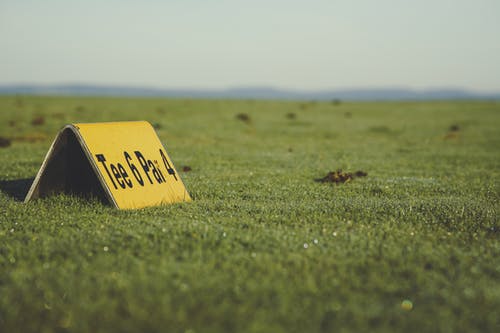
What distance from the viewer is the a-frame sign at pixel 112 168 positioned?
7.94 meters

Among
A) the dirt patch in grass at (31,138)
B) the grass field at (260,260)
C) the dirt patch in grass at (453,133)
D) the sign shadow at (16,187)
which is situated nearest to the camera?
the grass field at (260,260)

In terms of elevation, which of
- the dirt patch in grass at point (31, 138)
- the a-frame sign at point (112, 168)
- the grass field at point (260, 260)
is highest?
the a-frame sign at point (112, 168)

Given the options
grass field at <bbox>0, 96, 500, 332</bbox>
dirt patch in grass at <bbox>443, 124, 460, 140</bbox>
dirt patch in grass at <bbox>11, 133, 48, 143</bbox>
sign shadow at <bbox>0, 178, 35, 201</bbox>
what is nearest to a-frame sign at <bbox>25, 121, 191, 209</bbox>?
grass field at <bbox>0, 96, 500, 332</bbox>

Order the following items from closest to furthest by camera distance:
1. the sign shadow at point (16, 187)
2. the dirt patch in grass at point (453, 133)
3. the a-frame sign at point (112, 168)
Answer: the a-frame sign at point (112, 168), the sign shadow at point (16, 187), the dirt patch in grass at point (453, 133)

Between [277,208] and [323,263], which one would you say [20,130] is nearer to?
[277,208]

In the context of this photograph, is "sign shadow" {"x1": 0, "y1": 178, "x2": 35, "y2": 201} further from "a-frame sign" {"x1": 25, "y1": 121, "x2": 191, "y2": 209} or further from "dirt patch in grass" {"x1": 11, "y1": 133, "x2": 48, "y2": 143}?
"dirt patch in grass" {"x1": 11, "y1": 133, "x2": 48, "y2": 143}

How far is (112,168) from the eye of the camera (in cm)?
798

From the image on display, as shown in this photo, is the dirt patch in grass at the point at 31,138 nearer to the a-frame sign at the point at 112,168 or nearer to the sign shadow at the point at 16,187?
the sign shadow at the point at 16,187

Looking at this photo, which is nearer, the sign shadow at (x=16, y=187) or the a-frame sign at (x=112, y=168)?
the a-frame sign at (x=112, y=168)

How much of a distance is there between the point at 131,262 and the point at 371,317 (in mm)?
3065

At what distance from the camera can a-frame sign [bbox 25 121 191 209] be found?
794 centimetres

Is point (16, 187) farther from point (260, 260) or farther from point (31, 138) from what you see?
point (31, 138)

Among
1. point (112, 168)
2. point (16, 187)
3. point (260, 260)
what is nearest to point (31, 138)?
point (16, 187)

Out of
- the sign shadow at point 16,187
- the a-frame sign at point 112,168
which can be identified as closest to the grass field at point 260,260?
the sign shadow at point 16,187
